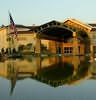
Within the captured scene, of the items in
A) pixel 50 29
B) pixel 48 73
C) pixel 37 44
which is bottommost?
pixel 48 73

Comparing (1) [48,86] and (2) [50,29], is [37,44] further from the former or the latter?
(1) [48,86]

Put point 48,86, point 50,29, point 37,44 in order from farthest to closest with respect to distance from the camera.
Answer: point 37,44, point 50,29, point 48,86

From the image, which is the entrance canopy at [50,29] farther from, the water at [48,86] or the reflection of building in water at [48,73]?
the water at [48,86]

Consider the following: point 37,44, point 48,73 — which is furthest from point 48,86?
point 37,44

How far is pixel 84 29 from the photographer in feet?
177

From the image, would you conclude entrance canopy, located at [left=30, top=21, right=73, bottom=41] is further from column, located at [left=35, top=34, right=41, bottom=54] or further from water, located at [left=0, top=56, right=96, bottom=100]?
water, located at [left=0, top=56, right=96, bottom=100]

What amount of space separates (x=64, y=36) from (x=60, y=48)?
13.1 ft

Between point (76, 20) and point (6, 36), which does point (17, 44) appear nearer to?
point (6, 36)

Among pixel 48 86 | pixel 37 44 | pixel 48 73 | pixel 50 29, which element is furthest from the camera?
pixel 37 44

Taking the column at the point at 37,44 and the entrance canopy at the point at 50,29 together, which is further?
the column at the point at 37,44

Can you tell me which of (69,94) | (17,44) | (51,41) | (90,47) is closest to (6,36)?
(17,44)

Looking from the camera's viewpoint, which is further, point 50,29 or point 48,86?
point 50,29

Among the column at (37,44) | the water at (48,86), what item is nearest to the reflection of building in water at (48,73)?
the water at (48,86)

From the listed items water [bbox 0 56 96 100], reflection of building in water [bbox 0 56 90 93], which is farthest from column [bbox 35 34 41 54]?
water [bbox 0 56 96 100]
